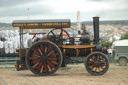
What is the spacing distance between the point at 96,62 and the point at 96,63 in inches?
1.5

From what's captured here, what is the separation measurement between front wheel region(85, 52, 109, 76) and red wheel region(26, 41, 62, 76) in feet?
3.74

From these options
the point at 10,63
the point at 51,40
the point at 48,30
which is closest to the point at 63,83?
the point at 51,40

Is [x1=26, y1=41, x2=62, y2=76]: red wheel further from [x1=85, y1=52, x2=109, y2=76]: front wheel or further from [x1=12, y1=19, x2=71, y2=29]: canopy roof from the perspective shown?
[x1=85, y1=52, x2=109, y2=76]: front wheel

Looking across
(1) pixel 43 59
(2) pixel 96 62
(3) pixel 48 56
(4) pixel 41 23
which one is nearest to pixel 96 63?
(2) pixel 96 62

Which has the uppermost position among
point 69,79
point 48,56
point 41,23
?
point 41,23

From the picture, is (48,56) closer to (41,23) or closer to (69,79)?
(41,23)

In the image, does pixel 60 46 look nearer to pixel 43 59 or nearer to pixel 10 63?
pixel 43 59

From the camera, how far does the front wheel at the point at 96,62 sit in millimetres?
10359

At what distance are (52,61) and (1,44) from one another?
8.34 meters

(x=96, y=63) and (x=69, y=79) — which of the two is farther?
(x=96, y=63)

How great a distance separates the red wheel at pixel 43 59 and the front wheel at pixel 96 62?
1139 millimetres

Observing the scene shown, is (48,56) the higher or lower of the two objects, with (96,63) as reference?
higher

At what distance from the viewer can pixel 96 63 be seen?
34.1 feet

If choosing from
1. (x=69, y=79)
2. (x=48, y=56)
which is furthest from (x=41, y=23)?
(x=69, y=79)
